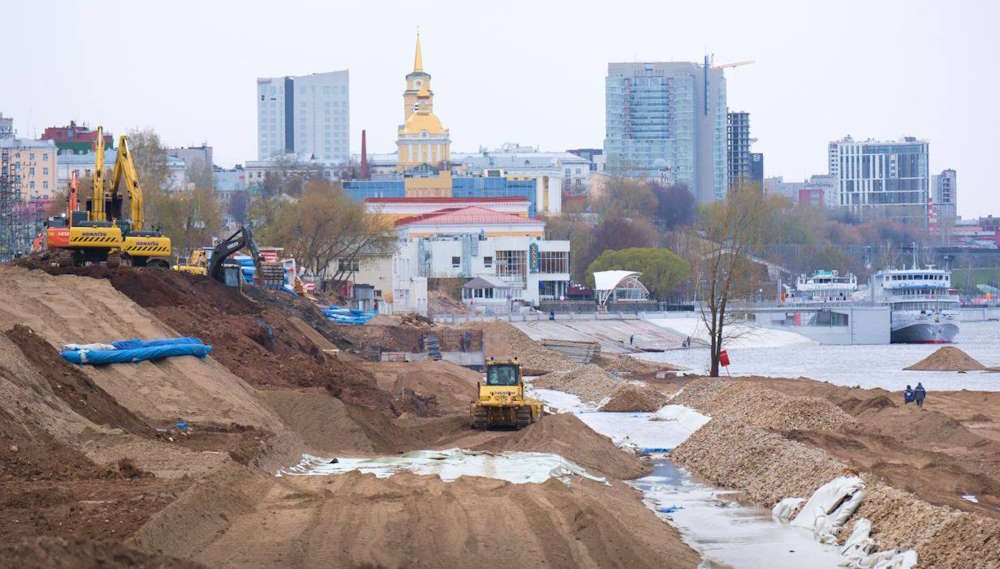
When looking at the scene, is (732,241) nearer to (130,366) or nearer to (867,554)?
(130,366)

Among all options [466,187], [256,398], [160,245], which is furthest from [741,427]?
[466,187]

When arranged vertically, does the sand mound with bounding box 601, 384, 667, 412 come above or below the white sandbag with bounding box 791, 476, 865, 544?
below

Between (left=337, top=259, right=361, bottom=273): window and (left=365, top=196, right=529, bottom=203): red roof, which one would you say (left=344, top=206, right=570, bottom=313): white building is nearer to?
(left=337, top=259, right=361, bottom=273): window

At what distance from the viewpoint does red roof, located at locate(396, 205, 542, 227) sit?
134750mm

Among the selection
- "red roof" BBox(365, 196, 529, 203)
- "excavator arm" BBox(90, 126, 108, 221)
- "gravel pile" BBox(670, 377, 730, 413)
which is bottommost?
"gravel pile" BBox(670, 377, 730, 413)

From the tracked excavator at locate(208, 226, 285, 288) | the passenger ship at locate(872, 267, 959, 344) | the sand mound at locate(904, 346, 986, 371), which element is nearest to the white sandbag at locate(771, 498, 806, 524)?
the tracked excavator at locate(208, 226, 285, 288)

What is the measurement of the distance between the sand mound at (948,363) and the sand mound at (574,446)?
4700cm

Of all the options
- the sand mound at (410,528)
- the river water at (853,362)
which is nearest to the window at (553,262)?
the river water at (853,362)

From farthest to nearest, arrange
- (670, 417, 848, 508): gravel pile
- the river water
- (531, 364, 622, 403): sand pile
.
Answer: the river water, (531, 364, 622, 403): sand pile, (670, 417, 848, 508): gravel pile

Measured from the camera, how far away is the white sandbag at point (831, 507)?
24328 mm

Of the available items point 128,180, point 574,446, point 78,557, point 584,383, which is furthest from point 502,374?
point 128,180

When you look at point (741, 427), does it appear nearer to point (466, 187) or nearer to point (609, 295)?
point (609, 295)

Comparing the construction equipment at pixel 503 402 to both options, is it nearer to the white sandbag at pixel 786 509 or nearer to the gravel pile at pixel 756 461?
the gravel pile at pixel 756 461

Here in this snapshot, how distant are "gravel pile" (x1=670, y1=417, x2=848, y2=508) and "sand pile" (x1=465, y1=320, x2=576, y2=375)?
38.7m
